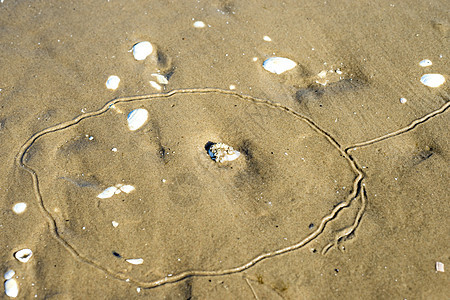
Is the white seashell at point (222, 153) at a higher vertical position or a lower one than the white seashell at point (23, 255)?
higher

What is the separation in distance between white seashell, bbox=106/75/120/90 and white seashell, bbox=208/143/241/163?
3.83 ft

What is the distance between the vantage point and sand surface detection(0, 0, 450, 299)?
293 cm

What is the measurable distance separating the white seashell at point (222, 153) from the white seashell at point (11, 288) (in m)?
1.66

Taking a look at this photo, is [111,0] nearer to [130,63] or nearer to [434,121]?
[130,63]

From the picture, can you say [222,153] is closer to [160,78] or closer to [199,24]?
[160,78]

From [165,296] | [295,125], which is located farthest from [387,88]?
[165,296]

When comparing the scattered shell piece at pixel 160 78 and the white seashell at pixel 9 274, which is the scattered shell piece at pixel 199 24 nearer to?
the scattered shell piece at pixel 160 78

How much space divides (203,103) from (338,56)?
152cm

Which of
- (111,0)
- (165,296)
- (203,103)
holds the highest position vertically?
(111,0)

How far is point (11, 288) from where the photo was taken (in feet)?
9.20

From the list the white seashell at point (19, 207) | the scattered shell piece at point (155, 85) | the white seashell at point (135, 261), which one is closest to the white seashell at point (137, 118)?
the scattered shell piece at point (155, 85)

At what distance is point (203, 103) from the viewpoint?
3.95 meters

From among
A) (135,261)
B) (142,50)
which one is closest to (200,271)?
(135,261)

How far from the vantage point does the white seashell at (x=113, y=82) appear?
159 inches
